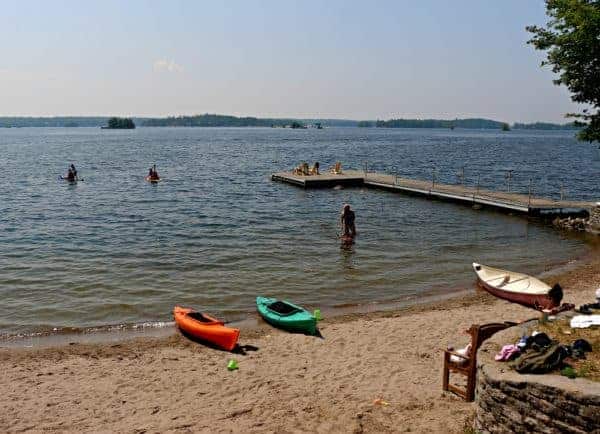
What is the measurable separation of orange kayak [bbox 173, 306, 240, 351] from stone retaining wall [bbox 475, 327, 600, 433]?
6566mm

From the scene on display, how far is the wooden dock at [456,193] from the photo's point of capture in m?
32.2

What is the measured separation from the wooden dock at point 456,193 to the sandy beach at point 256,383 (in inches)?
743

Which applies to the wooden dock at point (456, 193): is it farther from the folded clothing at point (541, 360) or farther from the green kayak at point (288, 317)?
the folded clothing at point (541, 360)

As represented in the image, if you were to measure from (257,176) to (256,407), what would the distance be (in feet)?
154

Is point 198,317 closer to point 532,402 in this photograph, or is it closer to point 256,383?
point 256,383

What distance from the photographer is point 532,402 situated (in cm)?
744

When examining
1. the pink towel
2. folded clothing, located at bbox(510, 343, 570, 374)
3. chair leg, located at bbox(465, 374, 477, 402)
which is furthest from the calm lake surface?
folded clothing, located at bbox(510, 343, 570, 374)

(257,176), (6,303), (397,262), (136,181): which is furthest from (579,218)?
(136,181)

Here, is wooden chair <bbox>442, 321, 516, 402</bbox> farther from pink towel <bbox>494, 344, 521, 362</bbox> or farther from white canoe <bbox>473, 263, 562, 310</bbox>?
white canoe <bbox>473, 263, 562, 310</bbox>

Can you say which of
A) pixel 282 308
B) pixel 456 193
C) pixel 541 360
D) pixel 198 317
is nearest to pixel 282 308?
pixel 282 308

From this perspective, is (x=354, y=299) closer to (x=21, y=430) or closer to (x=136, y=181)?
(x=21, y=430)

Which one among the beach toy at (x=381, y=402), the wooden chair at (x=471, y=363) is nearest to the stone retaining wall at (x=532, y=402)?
the wooden chair at (x=471, y=363)

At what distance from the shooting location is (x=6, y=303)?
1717cm

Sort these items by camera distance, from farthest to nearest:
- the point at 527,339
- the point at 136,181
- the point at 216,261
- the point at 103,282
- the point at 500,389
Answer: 1. the point at 136,181
2. the point at 216,261
3. the point at 103,282
4. the point at 527,339
5. the point at 500,389
